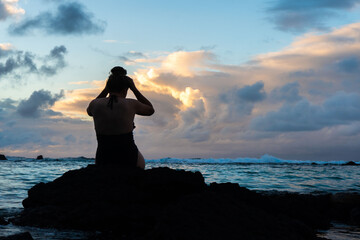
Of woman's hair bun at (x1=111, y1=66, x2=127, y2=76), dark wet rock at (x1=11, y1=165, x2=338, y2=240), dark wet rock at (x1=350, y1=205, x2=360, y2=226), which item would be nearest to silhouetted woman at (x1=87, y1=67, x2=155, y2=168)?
woman's hair bun at (x1=111, y1=66, x2=127, y2=76)

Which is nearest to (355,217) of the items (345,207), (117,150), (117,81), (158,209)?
(345,207)

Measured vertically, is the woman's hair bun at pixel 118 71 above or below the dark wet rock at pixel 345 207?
above

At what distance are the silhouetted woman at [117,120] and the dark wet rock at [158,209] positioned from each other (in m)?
0.26

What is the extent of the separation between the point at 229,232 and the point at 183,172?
6.40 feet

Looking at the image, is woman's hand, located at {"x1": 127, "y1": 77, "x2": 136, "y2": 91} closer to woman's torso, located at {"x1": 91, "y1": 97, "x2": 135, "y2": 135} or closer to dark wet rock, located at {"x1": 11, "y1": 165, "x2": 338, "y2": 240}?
woman's torso, located at {"x1": 91, "y1": 97, "x2": 135, "y2": 135}

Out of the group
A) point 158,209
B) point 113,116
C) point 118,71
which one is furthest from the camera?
point 118,71

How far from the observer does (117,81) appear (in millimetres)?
5586

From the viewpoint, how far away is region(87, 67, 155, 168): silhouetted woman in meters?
5.43

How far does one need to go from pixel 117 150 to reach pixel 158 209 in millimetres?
1223

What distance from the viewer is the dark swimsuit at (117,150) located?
18.2 ft

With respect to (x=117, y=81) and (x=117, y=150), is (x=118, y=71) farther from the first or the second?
(x=117, y=150)

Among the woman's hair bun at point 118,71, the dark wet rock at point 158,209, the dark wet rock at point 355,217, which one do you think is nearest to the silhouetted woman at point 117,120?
the woman's hair bun at point 118,71

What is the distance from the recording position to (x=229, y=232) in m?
3.34

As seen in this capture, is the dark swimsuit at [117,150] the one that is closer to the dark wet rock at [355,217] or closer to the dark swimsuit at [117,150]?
the dark swimsuit at [117,150]
